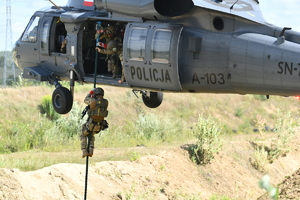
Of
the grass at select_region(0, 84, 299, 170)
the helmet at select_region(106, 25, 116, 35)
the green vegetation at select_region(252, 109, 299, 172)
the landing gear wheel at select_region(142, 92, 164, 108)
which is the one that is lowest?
the grass at select_region(0, 84, 299, 170)

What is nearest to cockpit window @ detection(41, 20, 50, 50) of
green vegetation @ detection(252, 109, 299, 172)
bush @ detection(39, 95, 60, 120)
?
green vegetation @ detection(252, 109, 299, 172)

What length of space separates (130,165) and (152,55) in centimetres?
662

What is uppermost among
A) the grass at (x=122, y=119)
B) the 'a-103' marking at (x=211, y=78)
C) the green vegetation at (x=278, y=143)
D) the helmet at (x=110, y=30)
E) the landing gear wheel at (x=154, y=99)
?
the helmet at (x=110, y=30)

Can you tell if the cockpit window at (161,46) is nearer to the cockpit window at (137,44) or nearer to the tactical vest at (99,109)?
the cockpit window at (137,44)

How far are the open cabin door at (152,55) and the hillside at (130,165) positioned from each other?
170 inches

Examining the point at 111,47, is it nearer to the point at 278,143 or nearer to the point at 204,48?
the point at 204,48

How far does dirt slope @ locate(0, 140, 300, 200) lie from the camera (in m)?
14.5

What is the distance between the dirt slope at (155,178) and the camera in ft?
47.5

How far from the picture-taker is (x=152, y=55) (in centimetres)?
1174

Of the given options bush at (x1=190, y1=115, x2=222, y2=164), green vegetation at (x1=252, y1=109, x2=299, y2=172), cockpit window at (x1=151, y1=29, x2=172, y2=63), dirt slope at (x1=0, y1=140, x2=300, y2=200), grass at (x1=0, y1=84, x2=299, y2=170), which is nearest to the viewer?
cockpit window at (x1=151, y1=29, x2=172, y2=63)

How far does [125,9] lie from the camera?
12227 millimetres

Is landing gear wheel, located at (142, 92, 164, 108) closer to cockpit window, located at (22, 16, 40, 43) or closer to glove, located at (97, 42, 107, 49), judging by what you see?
glove, located at (97, 42, 107, 49)

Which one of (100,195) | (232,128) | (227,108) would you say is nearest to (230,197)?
(100,195)

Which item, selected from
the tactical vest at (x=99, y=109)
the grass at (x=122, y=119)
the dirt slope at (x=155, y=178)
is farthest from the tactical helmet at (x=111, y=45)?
the grass at (x=122, y=119)
